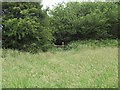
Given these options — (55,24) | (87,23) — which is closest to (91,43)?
(87,23)

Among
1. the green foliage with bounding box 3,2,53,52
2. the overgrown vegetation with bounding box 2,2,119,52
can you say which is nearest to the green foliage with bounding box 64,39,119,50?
the overgrown vegetation with bounding box 2,2,119,52

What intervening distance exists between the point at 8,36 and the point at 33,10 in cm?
172

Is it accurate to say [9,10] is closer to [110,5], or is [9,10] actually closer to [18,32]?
[18,32]

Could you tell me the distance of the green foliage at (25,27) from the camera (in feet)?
39.1

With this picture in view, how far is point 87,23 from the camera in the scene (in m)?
16.2

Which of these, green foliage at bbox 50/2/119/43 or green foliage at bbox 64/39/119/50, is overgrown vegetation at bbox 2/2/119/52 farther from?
green foliage at bbox 64/39/119/50

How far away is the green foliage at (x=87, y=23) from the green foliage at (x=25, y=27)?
367cm

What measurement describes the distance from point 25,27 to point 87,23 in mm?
5274

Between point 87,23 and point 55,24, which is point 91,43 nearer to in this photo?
point 87,23

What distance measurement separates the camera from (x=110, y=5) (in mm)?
17484

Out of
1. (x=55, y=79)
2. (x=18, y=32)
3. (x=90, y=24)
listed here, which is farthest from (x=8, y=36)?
(x=55, y=79)

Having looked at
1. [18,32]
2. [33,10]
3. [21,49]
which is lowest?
[21,49]

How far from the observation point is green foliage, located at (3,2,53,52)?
39.1 ft

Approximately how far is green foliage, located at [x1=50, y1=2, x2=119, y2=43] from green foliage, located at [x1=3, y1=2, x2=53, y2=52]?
3.67m
